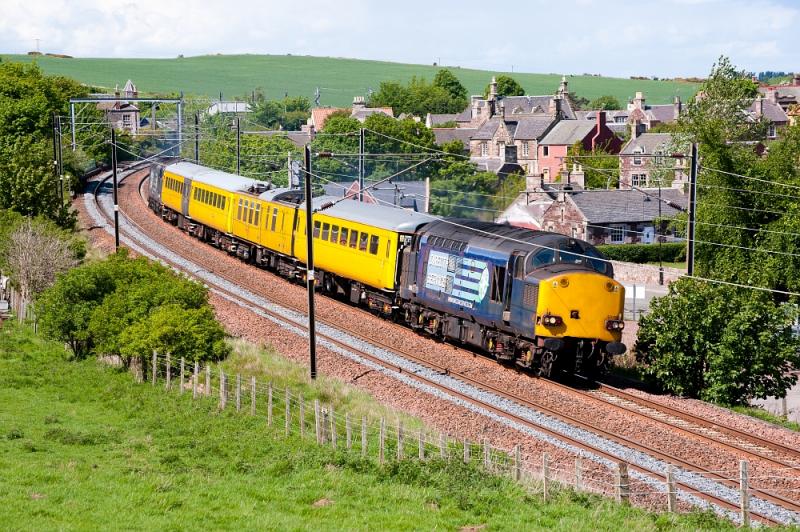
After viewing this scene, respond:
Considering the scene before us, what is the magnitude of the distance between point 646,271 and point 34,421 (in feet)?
140

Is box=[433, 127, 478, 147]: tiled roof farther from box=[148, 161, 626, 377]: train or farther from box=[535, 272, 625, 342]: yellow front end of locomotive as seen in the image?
box=[535, 272, 625, 342]: yellow front end of locomotive

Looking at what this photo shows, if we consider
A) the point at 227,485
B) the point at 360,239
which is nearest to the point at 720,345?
the point at 360,239

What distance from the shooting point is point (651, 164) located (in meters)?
92.5

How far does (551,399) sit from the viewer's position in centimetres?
2555

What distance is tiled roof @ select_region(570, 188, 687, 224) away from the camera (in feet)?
244

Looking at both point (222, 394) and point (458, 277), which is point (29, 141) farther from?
point (222, 394)

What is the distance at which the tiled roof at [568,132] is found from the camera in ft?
353

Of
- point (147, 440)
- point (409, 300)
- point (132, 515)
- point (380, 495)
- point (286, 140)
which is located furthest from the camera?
point (286, 140)

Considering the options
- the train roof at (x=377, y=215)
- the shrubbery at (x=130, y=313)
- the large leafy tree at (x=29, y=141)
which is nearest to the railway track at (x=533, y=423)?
the train roof at (x=377, y=215)

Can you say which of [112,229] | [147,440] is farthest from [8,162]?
[147,440]

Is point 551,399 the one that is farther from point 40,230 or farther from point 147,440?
point 40,230

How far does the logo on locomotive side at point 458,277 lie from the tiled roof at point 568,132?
77905 millimetres

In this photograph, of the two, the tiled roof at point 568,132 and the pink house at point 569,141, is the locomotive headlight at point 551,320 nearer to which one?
the pink house at point 569,141

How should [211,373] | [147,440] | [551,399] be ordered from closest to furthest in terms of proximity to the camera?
[147,440], [551,399], [211,373]
